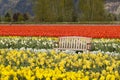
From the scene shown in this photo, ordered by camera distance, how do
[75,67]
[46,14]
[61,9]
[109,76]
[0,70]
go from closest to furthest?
[109,76]
[0,70]
[75,67]
[46,14]
[61,9]

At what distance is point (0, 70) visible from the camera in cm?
849

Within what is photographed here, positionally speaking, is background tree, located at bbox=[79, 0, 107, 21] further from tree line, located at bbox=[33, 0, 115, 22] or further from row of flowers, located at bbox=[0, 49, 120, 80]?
row of flowers, located at bbox=[0, 49, 120, 80]

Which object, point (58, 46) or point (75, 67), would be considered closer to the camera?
point (75, 67)

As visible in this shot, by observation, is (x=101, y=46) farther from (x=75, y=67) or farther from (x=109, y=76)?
(x=109, y=76)

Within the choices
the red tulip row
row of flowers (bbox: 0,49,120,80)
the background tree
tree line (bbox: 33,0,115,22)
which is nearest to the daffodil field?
row of flowers (bbox: 0,49,120,80)

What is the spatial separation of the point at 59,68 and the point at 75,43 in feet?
21.9

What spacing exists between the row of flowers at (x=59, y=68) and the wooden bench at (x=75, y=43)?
155 inches

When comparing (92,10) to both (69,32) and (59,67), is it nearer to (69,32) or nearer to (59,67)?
(69,32)

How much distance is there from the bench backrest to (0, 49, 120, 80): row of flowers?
158 inches

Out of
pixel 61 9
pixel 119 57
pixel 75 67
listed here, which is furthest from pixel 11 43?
pixel 61 9

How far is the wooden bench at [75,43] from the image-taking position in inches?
620

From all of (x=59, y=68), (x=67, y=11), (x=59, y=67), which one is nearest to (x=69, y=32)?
(x=59, y=67)

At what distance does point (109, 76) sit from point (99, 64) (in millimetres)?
2003

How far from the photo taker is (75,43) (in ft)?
52.5
